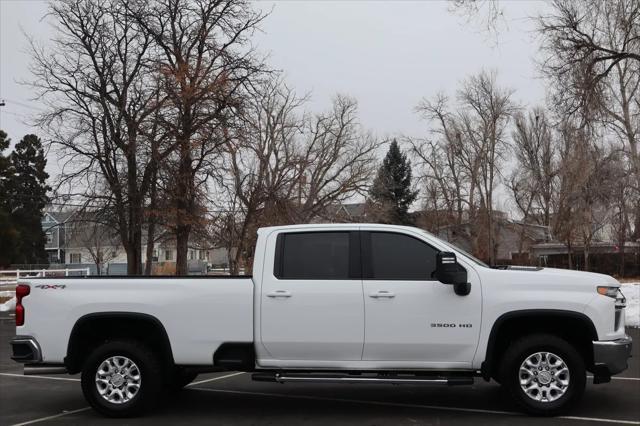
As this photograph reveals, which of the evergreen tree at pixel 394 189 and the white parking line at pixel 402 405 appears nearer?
the white parking line at pixel 402 405

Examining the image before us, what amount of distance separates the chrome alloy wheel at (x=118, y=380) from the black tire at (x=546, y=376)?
152 inches

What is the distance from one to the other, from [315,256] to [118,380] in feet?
8.17

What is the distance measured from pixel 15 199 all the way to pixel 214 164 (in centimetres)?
4410

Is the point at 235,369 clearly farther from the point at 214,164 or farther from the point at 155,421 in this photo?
the point at 214,164

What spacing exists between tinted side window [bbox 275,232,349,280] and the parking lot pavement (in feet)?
5.00

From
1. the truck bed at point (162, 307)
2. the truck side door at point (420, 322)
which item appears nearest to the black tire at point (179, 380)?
the truck bed at point (162, 307)

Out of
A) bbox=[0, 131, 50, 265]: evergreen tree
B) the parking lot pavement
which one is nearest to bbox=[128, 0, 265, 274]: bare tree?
the parking lot pavement

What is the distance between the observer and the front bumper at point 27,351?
6.85 m

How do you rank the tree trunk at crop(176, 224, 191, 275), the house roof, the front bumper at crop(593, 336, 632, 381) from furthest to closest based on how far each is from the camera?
the house roof, the tree trunk at crop(176, 224, 191, 275), the front bumper at crop(593, 336, 632, 381)

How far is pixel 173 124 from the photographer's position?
22.0m

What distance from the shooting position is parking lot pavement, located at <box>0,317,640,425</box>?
6.70m

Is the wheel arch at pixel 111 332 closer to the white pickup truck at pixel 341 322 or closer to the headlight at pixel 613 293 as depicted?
the white pickup truck at pixel 341 322

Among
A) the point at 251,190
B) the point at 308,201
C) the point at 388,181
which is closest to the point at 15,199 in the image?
the point at 308,201

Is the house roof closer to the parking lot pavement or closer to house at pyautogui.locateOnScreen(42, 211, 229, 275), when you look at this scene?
house at pyautogui.locateOnScreen(42, 211, 229, 275)
